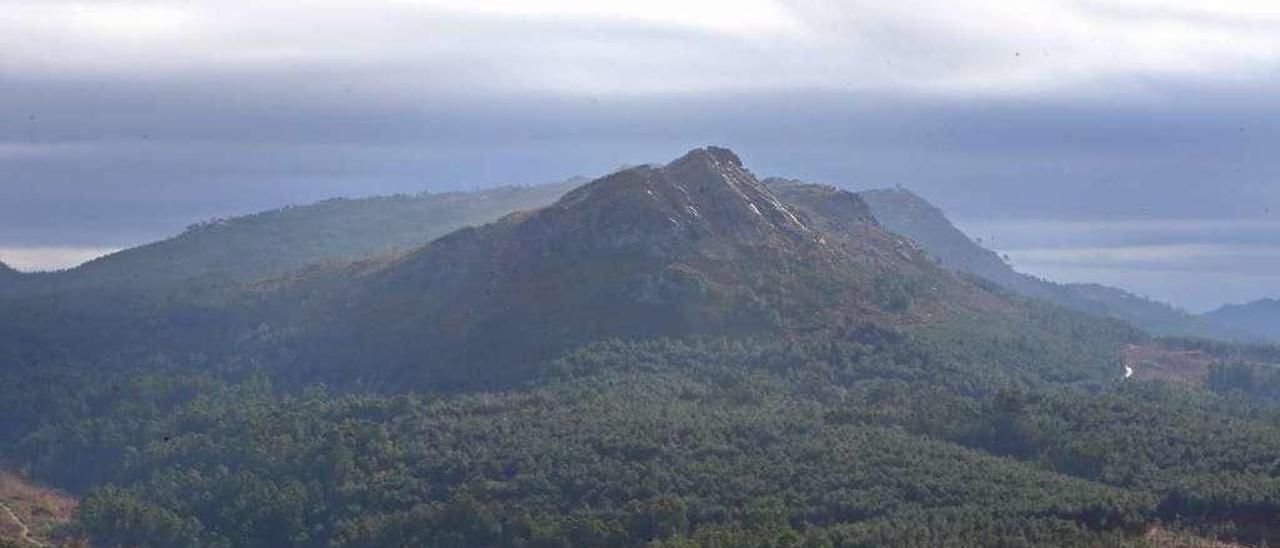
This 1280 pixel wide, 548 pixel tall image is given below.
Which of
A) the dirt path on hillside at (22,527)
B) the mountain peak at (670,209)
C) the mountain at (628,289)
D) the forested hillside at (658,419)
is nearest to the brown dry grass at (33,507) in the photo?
the dirt path on hillside at (22,527)

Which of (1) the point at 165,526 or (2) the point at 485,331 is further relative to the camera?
(2) the point at 485,331

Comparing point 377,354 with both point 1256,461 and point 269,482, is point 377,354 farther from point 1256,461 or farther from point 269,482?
point 1256,461

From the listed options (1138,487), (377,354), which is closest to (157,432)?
(377,354)

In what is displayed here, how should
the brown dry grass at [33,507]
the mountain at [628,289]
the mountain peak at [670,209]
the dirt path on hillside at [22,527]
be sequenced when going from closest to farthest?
the dirt path on hillside at [22,527] < the brown dry grass at [33,507] < the mountain at [628,289] < the mountain peak at [670,209]

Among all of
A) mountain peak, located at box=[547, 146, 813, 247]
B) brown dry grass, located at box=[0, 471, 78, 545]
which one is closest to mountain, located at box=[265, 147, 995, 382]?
mountain peak, located at box=[547, 146, 813, 247]

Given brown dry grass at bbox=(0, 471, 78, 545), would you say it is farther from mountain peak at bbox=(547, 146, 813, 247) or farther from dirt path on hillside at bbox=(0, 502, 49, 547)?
mountain peak at bbox=(547, 146, 813, 247)

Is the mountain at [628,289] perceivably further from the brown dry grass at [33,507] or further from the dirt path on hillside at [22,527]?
the dirt path on hillside at [22,527]

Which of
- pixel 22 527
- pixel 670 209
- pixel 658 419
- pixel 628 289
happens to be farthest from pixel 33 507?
pixel 670 209
